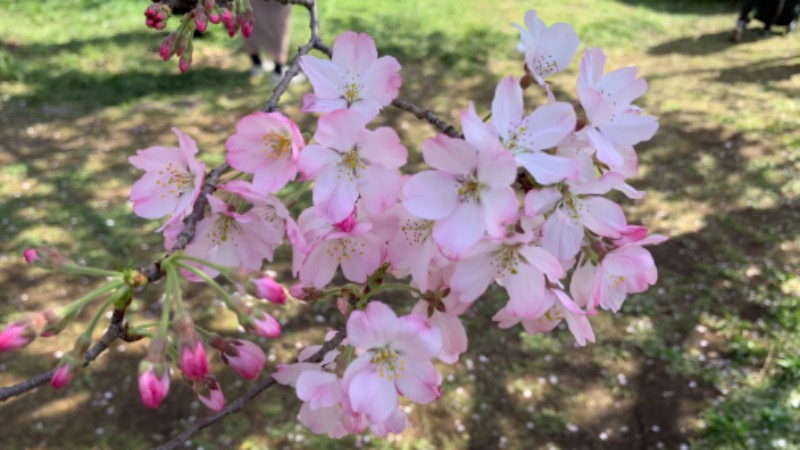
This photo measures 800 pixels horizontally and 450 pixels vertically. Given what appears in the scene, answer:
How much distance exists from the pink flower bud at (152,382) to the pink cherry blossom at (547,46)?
75 centimetres

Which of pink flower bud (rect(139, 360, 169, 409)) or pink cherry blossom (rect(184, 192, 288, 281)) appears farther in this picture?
pink cherry blossom (rect(184, 192, 288, 281))

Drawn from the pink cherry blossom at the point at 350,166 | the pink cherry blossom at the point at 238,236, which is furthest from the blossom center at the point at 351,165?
the pink cherry blossom at the point at 238,236

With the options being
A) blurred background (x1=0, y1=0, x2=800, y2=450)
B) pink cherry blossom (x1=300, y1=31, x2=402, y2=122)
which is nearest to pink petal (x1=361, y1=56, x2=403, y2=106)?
pink cherry blossom (x1=300, y1=31, x2=402, y2=122)

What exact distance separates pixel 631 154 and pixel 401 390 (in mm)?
516

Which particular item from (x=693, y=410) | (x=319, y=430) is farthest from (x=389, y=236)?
(x=693, y=410)

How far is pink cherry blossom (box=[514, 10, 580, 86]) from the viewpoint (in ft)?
3.72

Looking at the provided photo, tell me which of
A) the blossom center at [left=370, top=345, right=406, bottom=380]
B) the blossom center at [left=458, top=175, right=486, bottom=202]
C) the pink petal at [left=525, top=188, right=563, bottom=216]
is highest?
the blossom center at [left=458, top=175, right=486, bottom=202]

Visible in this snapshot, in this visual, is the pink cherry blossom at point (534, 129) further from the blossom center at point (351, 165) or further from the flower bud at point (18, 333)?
the flower bud at point (18, 333)

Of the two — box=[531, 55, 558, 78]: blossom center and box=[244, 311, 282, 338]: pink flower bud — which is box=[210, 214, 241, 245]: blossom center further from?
box=[531, 55, 558, 78]: blossom center

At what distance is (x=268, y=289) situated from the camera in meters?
0.83

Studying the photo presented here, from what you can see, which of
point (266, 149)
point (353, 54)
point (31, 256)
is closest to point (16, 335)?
point (31, 256)

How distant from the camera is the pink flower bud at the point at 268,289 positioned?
2.71 feet

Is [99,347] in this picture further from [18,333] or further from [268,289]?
[268,289]

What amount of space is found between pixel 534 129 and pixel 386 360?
0.38 meters
